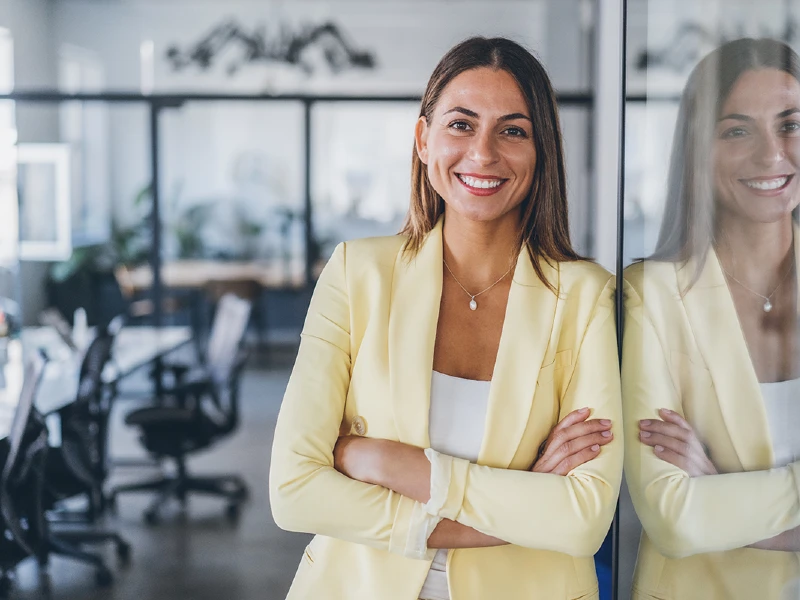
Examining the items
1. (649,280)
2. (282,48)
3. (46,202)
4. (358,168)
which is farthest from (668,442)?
(46,202)

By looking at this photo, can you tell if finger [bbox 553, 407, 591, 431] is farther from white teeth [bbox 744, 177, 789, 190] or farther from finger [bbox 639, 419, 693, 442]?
white teeth [bbox 744, 177, 789, 190]

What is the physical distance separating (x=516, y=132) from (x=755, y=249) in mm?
482

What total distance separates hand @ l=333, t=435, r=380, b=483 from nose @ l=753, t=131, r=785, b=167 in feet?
2.54

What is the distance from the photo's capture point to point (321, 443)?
151 centimetres

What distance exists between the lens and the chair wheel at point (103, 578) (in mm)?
3928

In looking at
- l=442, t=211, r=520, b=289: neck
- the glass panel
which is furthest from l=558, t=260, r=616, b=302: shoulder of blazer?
the glass panel

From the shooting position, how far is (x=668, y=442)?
1376mm

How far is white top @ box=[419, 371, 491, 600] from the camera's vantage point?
148 centimetres

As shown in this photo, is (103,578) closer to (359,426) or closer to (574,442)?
(359,426)

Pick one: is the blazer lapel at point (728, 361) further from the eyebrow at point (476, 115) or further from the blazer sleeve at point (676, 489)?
the eyebrow at point (476, 115)

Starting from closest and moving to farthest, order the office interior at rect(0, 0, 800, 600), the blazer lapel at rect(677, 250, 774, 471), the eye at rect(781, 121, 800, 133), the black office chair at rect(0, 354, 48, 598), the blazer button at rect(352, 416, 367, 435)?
the eye at rect(781, 121, 800, 133) < the blazer lapel at rect(677, 250, 774, 471) < the blazer button at rect(352, 416, 367, 435) < the black office chair at rect(0, 354, 48, 598) < the office interior at rect(0, 0, 800, 600)

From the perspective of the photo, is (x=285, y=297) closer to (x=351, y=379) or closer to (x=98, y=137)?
(x=98, y=137)

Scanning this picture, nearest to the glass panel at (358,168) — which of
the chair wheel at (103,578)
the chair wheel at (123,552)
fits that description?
the chair wheel at (123,552)

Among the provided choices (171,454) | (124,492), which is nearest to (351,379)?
(171,454)
